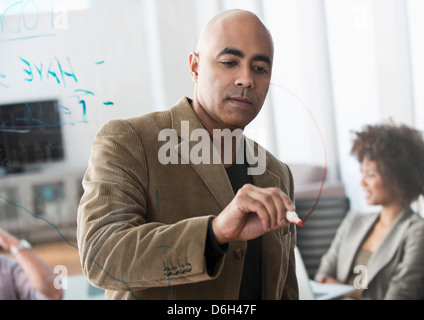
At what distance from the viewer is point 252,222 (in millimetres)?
489

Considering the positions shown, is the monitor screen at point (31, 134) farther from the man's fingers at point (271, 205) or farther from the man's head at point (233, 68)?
the man's fingers at point (271, 205)

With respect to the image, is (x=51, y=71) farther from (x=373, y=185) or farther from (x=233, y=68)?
(x=373, y=185)

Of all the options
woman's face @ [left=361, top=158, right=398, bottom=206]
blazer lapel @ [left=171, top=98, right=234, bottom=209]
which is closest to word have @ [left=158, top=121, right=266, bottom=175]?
blazer lapel @ [left=171, top=98, right=234, bottom=209]

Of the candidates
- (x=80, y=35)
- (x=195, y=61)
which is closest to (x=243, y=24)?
(x=195, y=61)

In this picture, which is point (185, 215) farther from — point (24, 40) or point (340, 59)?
point (340, 59)

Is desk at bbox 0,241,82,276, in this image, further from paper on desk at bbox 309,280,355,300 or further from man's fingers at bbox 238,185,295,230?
paper on desk at bbox 309,280,355,300

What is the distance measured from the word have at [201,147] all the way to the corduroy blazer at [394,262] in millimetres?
355

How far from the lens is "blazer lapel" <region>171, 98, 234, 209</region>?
→ 595mm

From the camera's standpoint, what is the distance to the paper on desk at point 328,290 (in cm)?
85

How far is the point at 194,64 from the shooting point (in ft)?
2.14

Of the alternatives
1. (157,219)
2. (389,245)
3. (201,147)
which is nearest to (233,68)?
(201,147)

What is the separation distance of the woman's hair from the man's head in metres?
0.36
